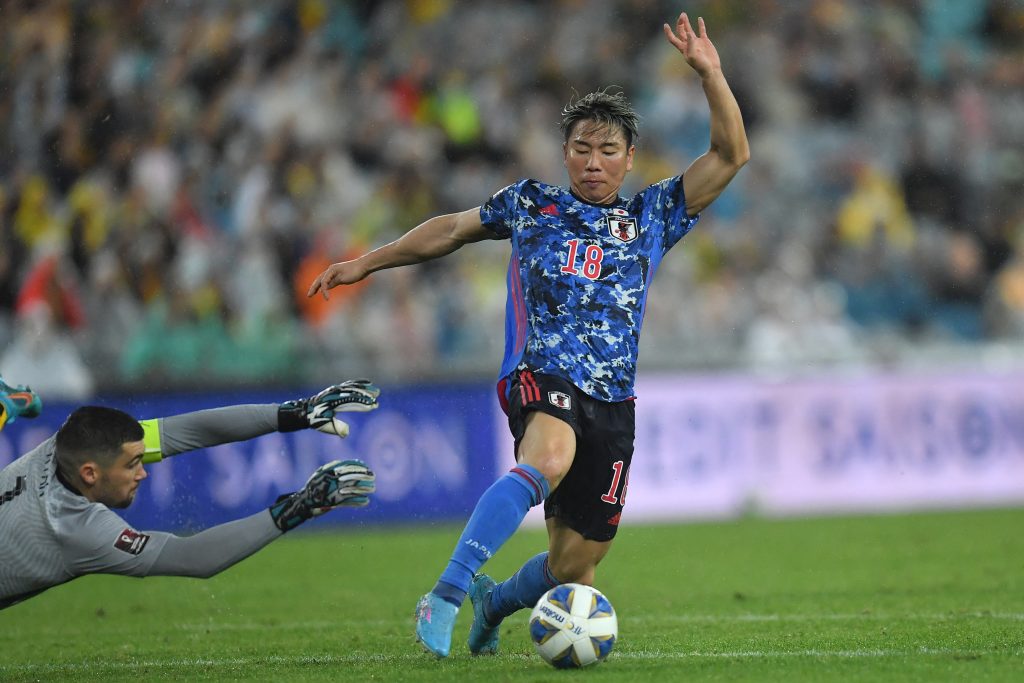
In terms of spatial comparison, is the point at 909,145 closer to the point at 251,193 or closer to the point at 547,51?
the point at 547,51

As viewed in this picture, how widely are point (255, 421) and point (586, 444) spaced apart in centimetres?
145

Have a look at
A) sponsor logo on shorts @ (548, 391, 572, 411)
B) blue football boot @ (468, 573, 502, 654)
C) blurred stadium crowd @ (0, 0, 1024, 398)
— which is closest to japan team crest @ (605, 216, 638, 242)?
sponsor logo on shorts @ (548, 391, 572, 411)

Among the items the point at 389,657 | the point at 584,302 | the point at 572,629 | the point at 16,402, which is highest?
the point at 584,302

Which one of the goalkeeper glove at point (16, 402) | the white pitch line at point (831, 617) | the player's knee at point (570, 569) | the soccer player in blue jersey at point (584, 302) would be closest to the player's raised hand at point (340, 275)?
the soccer player in blue jersey at point (584, 302)

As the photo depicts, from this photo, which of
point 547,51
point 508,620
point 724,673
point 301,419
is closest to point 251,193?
point 547,51

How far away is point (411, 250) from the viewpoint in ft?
21.0

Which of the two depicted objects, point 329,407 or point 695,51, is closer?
point 695,51

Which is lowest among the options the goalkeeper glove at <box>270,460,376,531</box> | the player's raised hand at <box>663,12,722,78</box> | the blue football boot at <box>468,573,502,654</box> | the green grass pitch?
the green grass pitch

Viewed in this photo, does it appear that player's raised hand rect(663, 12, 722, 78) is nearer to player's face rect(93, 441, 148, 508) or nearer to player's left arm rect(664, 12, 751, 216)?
player's left arm rect(664, 12, 751, 216)

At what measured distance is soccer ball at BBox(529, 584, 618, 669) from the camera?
18.5 ft

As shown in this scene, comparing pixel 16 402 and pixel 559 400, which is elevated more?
pixel 16 402

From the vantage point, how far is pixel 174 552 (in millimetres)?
5457

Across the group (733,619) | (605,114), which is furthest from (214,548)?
(733,619)

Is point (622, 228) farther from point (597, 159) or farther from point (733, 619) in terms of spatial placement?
point (733, 619)
